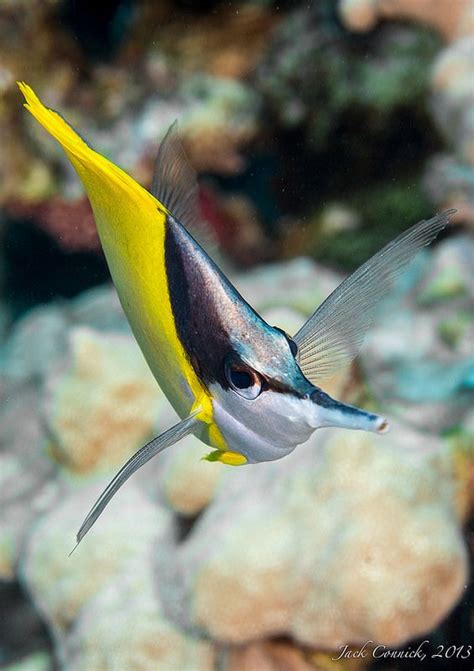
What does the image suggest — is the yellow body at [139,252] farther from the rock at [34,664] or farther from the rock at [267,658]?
the rock at [34,664]

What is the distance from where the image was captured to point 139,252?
118cm

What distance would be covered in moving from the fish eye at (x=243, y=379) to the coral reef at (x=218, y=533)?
1199mm

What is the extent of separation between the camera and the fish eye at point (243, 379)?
1038 mm

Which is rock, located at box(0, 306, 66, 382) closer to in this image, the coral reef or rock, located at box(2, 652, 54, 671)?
the coral reef

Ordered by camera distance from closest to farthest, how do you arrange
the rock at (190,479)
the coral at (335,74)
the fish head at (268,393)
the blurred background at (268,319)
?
the fish head at (268,393)
the blurred background at (268,319)
the rock at (190,479)
the coral at (335,74)

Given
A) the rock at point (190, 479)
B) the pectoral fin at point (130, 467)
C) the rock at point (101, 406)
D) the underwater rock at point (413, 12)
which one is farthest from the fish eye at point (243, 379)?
the underwater rock at point (413, 12)

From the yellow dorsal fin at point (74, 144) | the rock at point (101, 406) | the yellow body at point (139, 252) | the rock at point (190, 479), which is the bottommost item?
the rock at point (190, 479)

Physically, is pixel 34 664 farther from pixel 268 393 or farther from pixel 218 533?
pixel 268 393

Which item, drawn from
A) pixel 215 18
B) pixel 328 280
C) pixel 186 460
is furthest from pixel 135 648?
pixel 215 18

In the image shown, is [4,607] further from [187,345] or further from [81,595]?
[187,345]

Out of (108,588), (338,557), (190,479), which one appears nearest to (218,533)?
(190,479)

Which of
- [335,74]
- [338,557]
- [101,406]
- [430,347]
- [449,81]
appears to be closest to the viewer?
[338,557]

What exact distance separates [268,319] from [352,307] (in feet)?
5.18

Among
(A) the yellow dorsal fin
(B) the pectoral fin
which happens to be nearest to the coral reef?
(B) the pectoral fin
